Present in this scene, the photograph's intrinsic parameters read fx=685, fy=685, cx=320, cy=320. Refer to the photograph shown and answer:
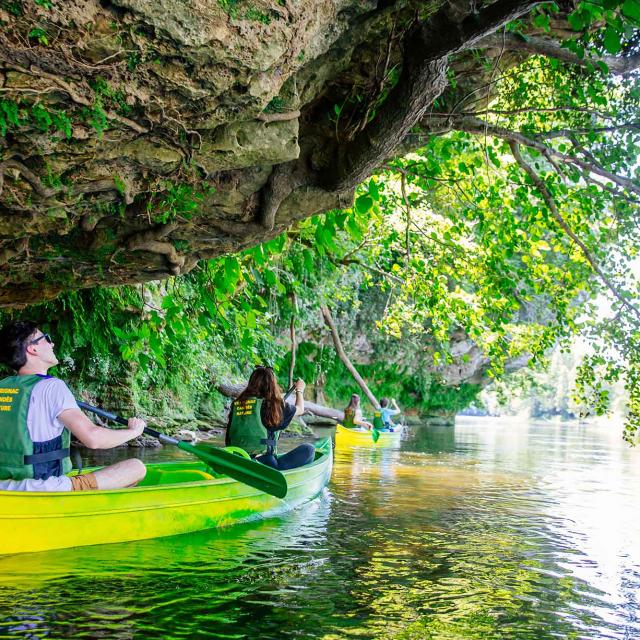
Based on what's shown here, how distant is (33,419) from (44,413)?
0.08m

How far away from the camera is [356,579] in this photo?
490 cm

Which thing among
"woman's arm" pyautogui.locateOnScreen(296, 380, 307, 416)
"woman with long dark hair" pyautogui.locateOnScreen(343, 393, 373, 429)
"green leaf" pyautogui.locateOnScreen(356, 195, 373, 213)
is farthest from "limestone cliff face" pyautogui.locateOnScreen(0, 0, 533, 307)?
"woman with long dark hair" pyautogui.locateOnScreen(343, 393, 373, 429)

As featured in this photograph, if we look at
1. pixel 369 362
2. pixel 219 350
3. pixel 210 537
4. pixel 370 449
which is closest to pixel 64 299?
pixel 210 537

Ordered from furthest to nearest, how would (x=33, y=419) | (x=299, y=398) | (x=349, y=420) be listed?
(x=349, y=420), (x=299, y=398), (x=33, y=419)

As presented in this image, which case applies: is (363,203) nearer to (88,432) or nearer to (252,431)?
(252,431)

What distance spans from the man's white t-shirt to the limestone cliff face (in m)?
1.33

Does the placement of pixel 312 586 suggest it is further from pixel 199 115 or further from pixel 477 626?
pixel 199 115

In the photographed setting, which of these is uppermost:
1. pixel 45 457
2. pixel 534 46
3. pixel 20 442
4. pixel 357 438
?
pixel 534 46

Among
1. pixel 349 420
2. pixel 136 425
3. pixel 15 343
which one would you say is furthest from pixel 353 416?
pixel 15 343

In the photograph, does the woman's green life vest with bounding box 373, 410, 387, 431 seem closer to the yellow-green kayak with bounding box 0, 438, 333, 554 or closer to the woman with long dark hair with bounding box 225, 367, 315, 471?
the woman with long dark hair with bounding box 225, 367, 315, 471

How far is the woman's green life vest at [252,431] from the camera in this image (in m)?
7.68

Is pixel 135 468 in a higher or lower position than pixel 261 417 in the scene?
lower

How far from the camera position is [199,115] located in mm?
4582

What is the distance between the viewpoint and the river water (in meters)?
3.87
